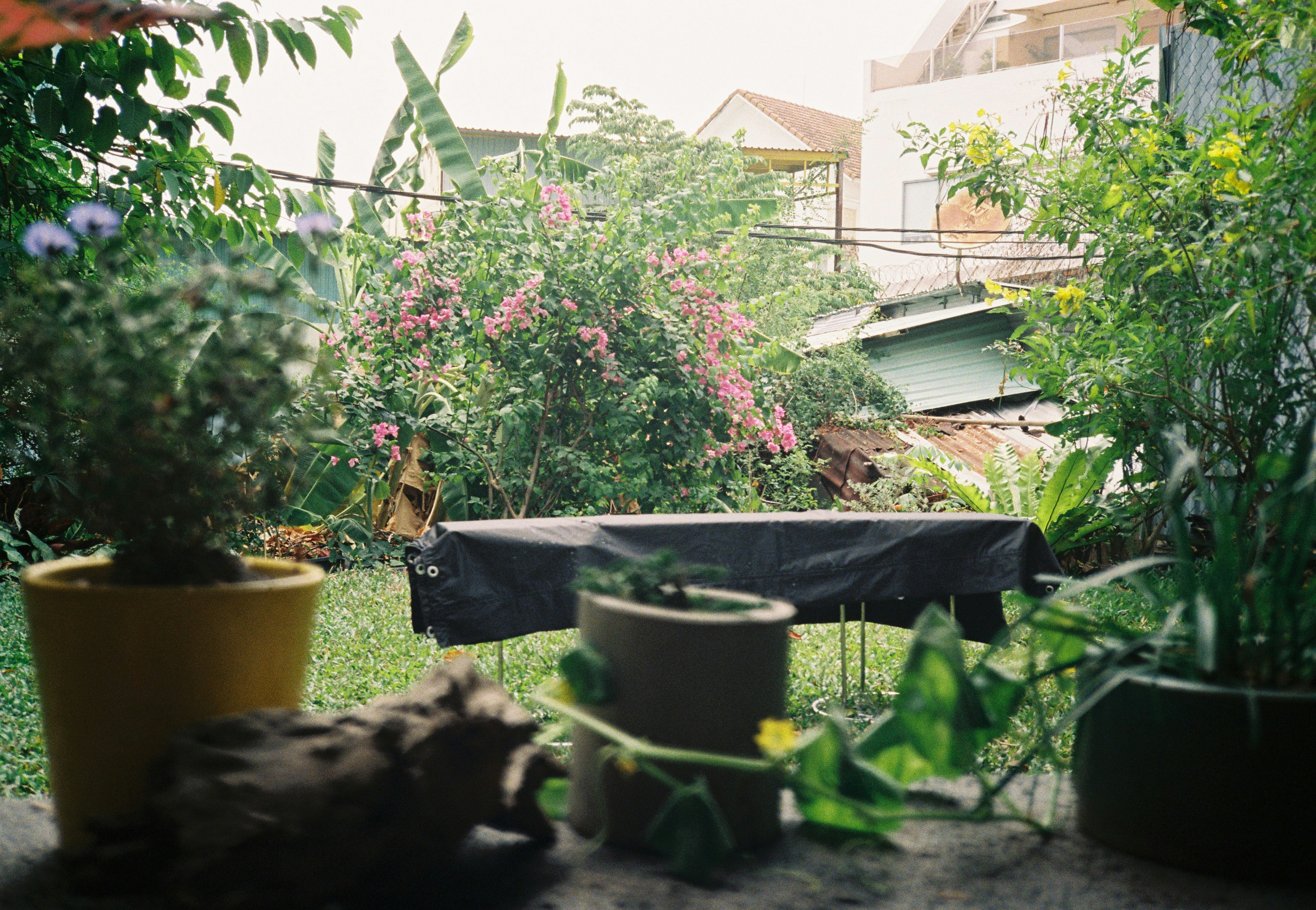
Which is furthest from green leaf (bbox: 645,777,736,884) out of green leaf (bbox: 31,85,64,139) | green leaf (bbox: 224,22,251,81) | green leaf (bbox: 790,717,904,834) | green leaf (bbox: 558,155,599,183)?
green leaf (bbox: 558,155,599,183)

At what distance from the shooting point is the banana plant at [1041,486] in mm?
7457

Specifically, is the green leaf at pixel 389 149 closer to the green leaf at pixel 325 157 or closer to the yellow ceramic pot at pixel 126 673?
the green leaf at pixel 325 157

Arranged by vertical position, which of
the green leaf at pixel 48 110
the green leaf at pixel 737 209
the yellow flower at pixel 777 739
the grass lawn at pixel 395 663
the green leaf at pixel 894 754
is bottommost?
the grass lawn at pixel 395 663

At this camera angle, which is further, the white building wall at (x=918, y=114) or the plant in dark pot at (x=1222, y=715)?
the white building wall at (x=918, y=114)

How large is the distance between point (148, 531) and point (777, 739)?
99 cm

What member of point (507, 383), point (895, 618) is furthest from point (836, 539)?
point (507, 383)

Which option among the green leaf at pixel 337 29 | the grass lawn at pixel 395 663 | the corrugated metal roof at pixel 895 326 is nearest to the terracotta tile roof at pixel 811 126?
the corrugated metal roof at pixel 895 326

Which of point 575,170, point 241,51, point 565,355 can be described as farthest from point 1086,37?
point 241,51

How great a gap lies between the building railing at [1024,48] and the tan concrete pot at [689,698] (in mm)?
18880

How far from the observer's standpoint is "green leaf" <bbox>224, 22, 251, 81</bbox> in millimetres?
3211

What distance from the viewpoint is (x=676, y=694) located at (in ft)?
4.35

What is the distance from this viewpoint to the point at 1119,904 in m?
1.24

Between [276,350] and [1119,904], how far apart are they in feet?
4.92

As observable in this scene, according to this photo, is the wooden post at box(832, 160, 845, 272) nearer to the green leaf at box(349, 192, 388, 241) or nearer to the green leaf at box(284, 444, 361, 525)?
the green leaf at box(349, 192, 388, 241)
